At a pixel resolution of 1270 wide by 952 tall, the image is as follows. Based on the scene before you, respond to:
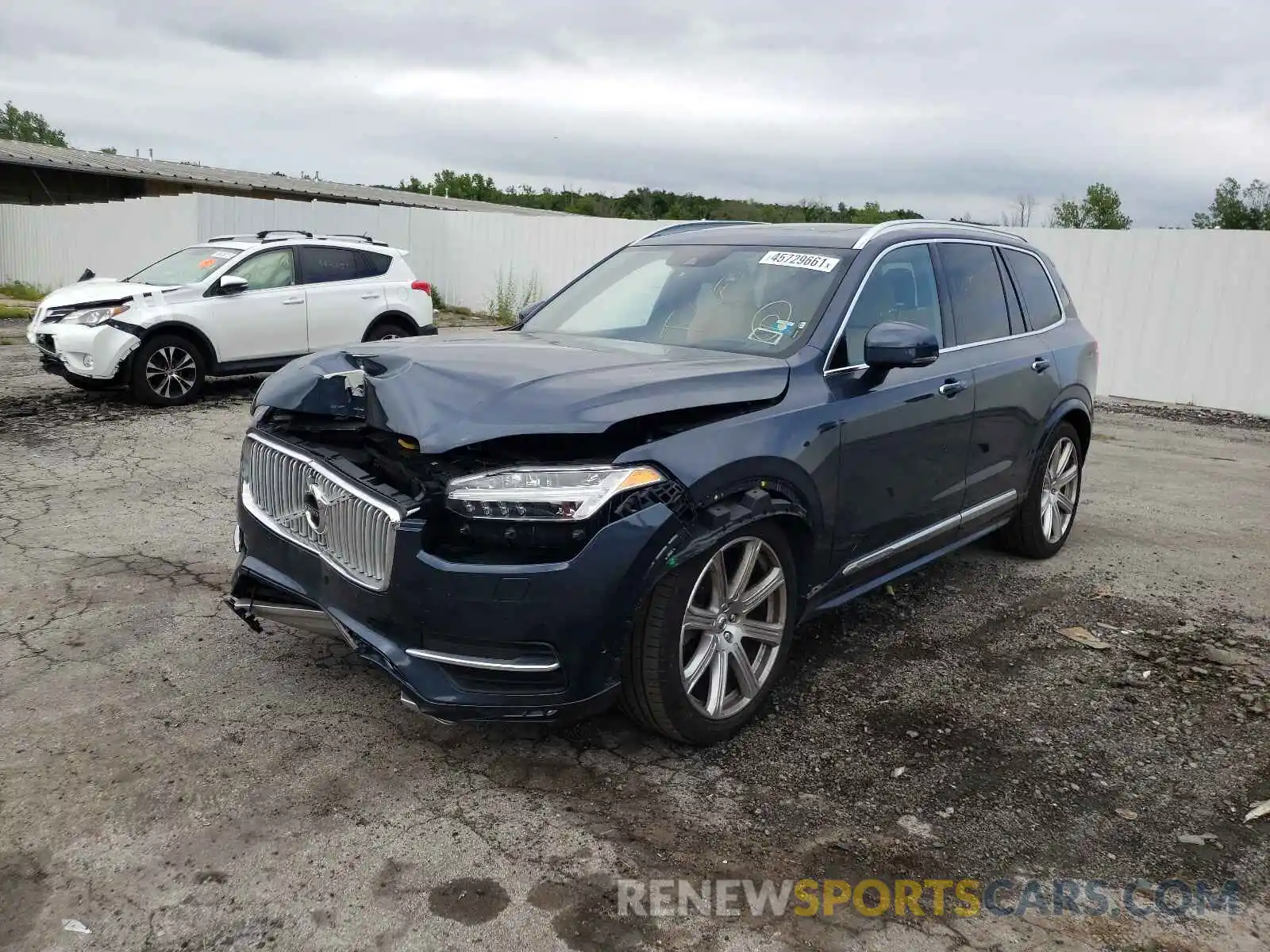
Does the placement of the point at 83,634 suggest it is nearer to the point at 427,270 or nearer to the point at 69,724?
the point at 69,724

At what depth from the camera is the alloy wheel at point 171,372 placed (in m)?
9.82

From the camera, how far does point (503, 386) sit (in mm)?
3166

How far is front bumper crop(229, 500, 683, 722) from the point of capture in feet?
9.52

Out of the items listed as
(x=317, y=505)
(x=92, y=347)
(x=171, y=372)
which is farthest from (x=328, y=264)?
(x=317, y=505)

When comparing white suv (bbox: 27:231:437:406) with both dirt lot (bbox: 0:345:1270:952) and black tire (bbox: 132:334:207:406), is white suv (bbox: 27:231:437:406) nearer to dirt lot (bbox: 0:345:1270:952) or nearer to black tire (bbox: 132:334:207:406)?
black tire (bbox: 132:334:207:406)

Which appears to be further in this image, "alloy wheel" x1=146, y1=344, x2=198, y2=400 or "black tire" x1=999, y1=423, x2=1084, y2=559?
"alloy wheel" x1=146, y1=344, x2=198, y2=400

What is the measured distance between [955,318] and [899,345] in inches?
47.0

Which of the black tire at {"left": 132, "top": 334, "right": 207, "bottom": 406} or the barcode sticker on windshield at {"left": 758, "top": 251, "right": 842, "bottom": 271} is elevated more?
the barcode sticker on windshield at {"left": 758, "top": 251, "right": 842, "bottom": 271}

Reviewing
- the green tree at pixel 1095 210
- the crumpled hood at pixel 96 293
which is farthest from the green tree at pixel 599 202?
the crumpled hood at pixel 96 293

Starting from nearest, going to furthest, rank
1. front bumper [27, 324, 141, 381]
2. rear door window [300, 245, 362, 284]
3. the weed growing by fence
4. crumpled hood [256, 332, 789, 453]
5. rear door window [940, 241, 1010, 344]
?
crumpled hood [256, 332, 789, 453] → rear door window [940, 241, 1010, 344] → front bumper [27, 324, 141, 381] → rear door window [300, 245, 362, 284] → the weed growing by fence

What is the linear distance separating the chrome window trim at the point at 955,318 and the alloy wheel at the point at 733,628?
0.86 m

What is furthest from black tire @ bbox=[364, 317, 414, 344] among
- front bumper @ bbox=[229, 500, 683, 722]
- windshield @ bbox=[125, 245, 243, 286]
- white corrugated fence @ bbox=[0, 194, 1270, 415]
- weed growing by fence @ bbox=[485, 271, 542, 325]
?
front bumper @ bbox=[229, 500, 683, 722]

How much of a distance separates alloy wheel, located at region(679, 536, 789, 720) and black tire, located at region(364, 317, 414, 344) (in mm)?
8819

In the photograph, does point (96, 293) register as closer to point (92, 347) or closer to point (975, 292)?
point (92, 347)
